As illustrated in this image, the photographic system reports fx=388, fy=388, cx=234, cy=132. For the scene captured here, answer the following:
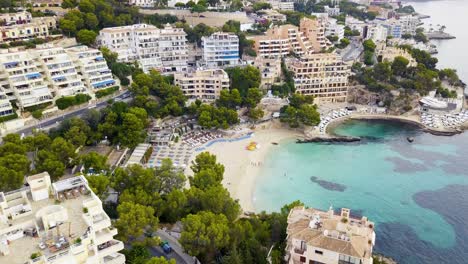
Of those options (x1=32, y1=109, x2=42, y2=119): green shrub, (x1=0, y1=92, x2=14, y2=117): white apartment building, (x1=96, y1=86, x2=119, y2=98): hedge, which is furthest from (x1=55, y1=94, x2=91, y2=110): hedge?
(x1=0, y1=92, x2=14, y2=117): white apartment building

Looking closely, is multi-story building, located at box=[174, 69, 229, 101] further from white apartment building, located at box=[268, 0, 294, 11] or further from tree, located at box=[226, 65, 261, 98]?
white apartment building, located at box=[268, 0, 294, 11]

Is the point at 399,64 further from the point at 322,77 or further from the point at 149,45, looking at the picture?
the point at 149,45

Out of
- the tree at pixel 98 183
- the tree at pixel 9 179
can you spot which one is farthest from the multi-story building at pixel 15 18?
the tree at pixel 98 183

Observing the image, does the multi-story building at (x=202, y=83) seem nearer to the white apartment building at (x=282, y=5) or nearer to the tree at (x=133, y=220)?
the tree at (x=133, y=220)

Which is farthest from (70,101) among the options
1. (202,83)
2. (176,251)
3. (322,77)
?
(322,77)

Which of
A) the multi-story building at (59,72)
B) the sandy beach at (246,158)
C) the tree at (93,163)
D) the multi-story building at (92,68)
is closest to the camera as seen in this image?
the tree at (93,163)
